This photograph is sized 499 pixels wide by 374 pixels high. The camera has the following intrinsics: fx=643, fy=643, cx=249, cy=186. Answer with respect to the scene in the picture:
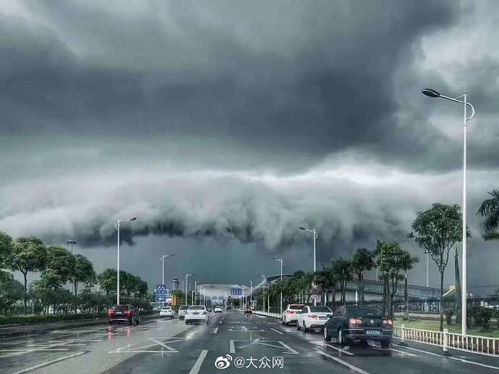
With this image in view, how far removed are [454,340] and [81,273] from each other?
54260 millimetres

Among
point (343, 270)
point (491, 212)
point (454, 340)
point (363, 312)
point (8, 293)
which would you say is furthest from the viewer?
point (343, 270)

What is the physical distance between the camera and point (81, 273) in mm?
74500

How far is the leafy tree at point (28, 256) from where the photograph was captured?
60812mm

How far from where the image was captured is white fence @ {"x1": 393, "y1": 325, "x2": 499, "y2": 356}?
2322 cm

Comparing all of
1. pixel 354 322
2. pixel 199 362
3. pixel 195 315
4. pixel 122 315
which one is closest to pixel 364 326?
pixel 354 322

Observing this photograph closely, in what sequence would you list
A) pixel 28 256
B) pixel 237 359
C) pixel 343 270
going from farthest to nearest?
pixel 343 270, pixel 28 256, pixel 237 359

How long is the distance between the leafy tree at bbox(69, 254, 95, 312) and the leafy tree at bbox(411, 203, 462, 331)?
4443 cm

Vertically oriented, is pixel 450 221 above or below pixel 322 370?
above

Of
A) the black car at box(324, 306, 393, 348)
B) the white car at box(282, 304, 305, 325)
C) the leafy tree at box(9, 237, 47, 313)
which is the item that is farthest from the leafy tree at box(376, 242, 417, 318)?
the leafy tree at box(9, 237, 47, 313)

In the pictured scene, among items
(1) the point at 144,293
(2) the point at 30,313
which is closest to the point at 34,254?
(2) the point at 30,313

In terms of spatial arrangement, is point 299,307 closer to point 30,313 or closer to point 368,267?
point 368,267

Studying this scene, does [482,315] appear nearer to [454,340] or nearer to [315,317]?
[315,317]

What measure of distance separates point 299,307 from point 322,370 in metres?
35.6

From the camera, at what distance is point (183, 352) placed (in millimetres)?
22125
